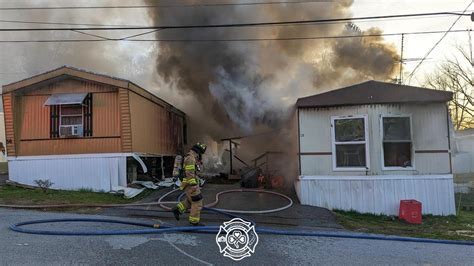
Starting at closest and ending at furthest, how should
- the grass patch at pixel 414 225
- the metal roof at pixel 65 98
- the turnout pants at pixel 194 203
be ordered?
the turnout pants at pixel 194 203, the grass patch at pixel 414 225, the metal roof at pixel 65 98

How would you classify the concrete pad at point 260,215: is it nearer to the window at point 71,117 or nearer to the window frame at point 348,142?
the window frame at point 348,142

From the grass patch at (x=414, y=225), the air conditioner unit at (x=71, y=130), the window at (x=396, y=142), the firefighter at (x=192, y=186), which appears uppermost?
the air conditioner unit at (x=71, y=130)

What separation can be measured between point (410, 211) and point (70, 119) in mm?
10168

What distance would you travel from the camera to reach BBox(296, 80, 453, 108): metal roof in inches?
396

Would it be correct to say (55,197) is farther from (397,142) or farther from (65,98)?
(397,142)

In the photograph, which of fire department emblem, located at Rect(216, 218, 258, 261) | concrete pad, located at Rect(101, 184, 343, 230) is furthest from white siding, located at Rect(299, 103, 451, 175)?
fire department emblem, located at Rect(216, 218, 258, 261)

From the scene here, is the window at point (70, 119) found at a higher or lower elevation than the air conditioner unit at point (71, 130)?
higher

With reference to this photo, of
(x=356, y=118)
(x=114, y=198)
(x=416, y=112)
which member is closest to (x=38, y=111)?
(x=114, y=198)

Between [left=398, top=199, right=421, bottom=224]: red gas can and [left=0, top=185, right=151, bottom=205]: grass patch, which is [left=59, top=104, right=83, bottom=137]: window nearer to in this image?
[left=0, top=185, right=151, bottom=205]: grass patch

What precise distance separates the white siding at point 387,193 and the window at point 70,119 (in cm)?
782

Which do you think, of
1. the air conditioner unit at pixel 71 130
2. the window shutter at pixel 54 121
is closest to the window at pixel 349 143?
the air conditioner unit at pixel 71 130

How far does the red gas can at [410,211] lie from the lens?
9492mm

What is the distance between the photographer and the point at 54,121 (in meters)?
13.2

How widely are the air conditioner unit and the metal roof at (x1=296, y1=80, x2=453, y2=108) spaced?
692 centimetres
